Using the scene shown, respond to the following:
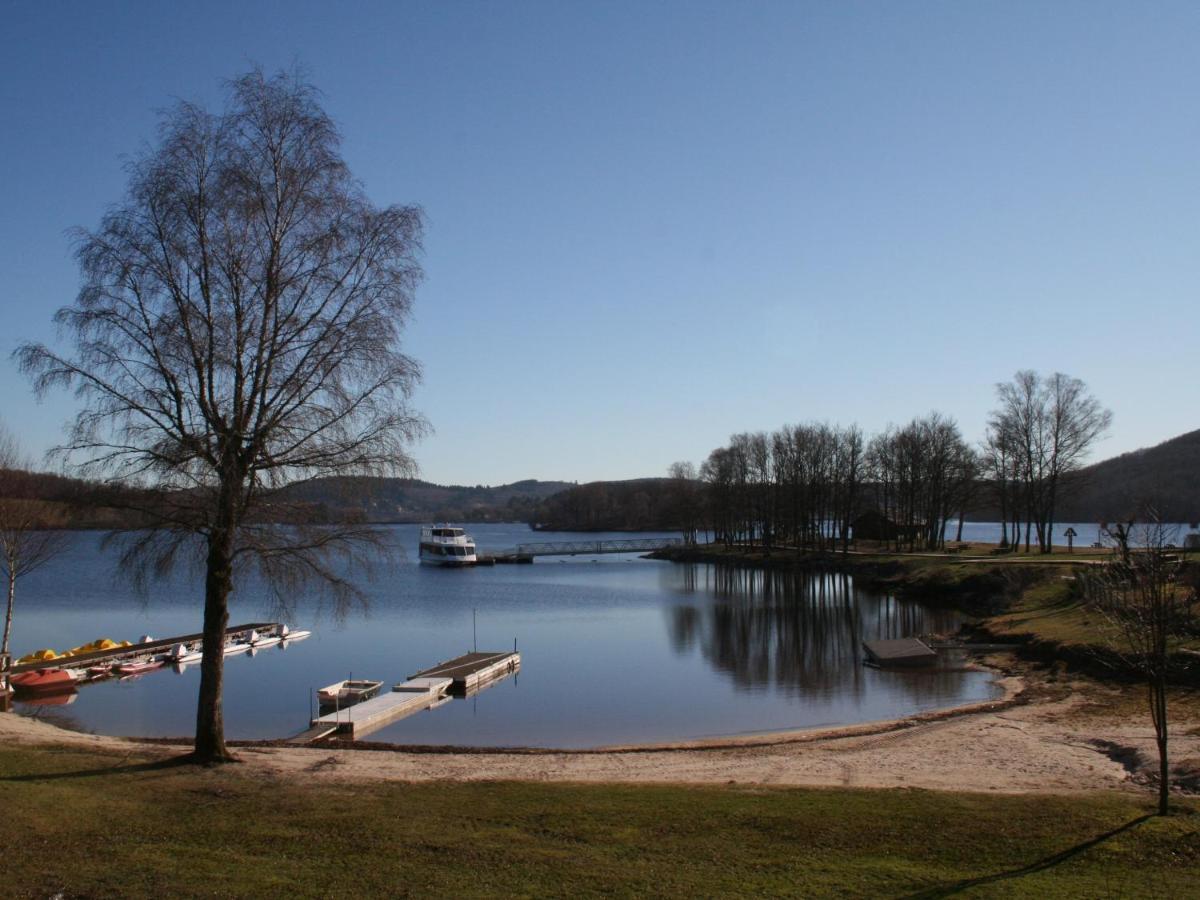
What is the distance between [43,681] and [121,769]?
19.4 meters

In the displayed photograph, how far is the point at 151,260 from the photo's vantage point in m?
14.6

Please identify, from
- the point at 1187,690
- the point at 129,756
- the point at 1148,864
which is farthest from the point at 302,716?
the point at 1187,690

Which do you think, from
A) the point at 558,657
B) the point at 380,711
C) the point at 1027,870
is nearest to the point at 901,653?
the point at 558,657

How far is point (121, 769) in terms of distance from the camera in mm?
14977

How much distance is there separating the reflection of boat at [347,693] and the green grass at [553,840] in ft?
43.1

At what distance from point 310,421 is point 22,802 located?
6.86 m

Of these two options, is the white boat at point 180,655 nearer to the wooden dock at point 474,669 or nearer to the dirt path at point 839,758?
the wooden dock at point 474,669

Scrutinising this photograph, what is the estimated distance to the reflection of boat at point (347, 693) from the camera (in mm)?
27859

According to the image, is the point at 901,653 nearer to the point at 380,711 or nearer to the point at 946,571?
the point at 380,711

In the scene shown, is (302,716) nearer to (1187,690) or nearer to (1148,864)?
(1148,864)

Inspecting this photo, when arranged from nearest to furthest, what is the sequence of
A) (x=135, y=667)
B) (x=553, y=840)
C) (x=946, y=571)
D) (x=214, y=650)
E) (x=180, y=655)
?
1. (x=553, y=840)
2. (x=214, y=650)
3. (x=135, y=667)
4. (x=180, y=655)
5. (x=946, y=571)

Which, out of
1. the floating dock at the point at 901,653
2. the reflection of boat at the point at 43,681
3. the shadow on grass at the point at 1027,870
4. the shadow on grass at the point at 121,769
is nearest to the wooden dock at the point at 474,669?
the reflection of boat at the point at 43,681

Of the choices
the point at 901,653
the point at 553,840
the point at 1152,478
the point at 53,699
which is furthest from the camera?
the point at 1152,478

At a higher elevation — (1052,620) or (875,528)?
(875,528)
